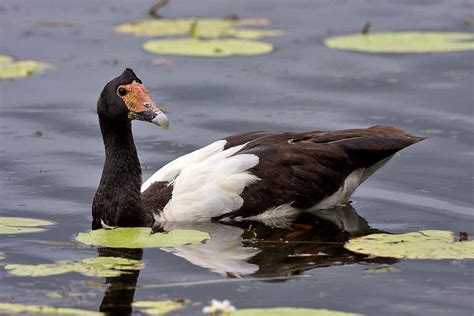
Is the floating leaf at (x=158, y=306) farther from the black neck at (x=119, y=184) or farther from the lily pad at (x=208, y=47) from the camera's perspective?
the lily pad at (x=208, y=47)

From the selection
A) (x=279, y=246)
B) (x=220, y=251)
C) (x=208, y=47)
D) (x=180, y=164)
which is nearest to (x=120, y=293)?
(x=220, y=251)

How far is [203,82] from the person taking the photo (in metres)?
17.7

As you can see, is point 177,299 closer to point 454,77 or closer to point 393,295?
point 393,295

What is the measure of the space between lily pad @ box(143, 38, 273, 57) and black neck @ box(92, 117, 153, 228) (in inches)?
227

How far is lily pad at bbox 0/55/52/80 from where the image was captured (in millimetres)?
17609

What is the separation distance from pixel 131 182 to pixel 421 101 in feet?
17.3

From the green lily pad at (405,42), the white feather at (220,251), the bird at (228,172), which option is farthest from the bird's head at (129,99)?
the green lily pad at (405,42)

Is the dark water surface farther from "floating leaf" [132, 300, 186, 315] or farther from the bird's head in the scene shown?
the bird's head

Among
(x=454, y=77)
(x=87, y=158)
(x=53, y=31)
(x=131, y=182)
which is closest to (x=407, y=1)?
(x=454, y=77)

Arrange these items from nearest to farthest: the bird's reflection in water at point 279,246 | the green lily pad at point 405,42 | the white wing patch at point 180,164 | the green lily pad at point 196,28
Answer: the bird's reflection in water at point 279,246, the white wing patch at point 180,164, the green lily pad at point 405,42, the green lily pad at point 196,28

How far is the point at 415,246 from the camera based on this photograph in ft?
37.4

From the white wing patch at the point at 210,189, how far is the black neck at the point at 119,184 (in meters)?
0.31

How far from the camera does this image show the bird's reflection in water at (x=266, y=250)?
11.0m

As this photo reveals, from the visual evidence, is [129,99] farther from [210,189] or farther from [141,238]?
[141,238]
